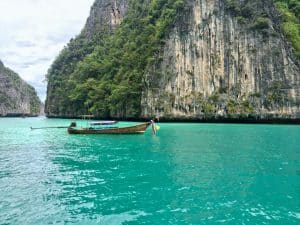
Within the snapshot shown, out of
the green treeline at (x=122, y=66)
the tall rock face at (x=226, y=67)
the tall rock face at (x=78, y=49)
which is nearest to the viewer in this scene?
the tall rock face at (x=226, y=67)

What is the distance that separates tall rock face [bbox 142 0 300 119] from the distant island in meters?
0.14

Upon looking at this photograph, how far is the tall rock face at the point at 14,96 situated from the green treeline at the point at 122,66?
48.1m

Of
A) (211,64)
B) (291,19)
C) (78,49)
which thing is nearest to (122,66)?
(211,64)

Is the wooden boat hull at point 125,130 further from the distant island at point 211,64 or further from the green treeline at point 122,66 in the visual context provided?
the green treeline at point 122,66

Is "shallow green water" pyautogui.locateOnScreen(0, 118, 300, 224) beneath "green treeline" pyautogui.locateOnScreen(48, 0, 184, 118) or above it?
beneath

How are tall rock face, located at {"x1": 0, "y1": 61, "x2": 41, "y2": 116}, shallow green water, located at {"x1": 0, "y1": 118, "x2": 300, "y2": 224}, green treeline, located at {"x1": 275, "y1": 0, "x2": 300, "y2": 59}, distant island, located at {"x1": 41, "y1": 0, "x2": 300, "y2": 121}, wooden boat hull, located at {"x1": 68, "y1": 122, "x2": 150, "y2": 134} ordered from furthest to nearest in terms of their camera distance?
tall rock face, located at {"x1": 0, "y1": 61, "x2": 41, "y2": 116}, green treeline, located at {"x1": 275, "y1": 0, "x2": 300, "y2": 59}, distant island, located at {"x1": 41, "y1": 0, "x2": 300, "y2": 121}, wooden boat hull, located at {"x1": 68, "y1": 122, "x2": 150, "y2": 134}, shallow green water, located at {"x1": 0, "y1": 118, "x2": 300, "y2": 224}

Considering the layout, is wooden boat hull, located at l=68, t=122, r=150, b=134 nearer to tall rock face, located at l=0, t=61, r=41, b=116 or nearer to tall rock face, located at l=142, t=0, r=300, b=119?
tall rock face, located at l=142, t=0, r=300, b=119

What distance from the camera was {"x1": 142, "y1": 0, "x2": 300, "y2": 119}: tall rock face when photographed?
46.9 m

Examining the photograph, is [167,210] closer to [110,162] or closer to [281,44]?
[110,162]

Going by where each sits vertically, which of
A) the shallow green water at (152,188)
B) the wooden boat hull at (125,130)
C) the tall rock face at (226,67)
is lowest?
the shallow green water at (152,188)

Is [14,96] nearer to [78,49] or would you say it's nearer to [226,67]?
[78,49]

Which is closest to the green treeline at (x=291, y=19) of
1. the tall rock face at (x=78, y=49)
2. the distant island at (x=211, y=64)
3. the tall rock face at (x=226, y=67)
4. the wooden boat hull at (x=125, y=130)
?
the distant island at (x=211, y=64)

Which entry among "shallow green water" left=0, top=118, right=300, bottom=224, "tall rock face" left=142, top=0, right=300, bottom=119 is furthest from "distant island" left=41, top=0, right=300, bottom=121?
"shallow green water" left=0, top=118, right=300, bottom=224

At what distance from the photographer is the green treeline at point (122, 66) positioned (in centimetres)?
5741
